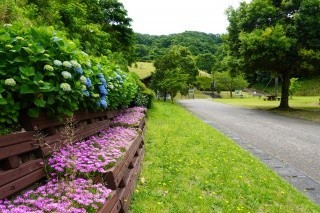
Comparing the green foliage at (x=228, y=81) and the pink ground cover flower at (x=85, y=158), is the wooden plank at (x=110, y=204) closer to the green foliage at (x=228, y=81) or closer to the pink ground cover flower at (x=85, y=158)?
the pink ground cover flower at (x=85, y=158)

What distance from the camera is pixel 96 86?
6340mm

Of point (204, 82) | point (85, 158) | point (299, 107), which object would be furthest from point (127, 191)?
point (204, 82)

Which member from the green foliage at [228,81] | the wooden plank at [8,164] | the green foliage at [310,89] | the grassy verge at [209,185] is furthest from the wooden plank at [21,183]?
the green foliage at [228,81]

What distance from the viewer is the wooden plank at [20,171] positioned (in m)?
2.98

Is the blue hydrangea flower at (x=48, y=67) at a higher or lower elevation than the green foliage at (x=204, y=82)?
higher

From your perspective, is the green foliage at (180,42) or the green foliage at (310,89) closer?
the green foliage at (310,89)

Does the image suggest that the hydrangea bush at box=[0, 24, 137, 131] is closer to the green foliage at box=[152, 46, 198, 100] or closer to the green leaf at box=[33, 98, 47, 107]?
the green leaf at box=[33, 98, 47, 107]

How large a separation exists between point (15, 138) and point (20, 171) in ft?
1.12

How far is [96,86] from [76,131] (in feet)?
4.75

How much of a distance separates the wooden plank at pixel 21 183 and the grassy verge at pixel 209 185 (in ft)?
5.35

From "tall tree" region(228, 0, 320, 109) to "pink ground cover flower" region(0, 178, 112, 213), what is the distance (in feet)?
73.4

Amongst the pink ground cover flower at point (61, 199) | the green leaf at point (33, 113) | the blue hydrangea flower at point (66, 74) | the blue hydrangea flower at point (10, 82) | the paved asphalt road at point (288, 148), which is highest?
the blue hydrangea flower at point (66, 74)

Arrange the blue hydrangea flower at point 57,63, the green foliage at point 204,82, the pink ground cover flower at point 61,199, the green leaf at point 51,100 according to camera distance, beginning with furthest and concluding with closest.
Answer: the green foliage at point 204,82
the blue hydrangea flower at point 57,63
the green leaf at point 51,100
the pink ground cover flower at point 61,199

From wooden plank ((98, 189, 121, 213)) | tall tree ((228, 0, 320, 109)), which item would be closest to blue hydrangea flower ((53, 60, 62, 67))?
wooden plank ((98, 189, 121, 213))
